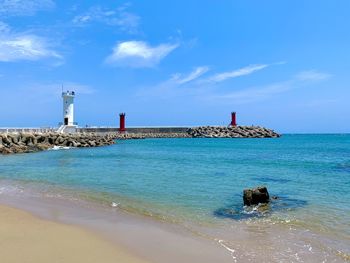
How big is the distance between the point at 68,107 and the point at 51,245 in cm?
5148

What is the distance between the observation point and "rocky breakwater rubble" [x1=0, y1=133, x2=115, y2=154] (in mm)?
31700

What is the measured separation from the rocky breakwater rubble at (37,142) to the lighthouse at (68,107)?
1138cm

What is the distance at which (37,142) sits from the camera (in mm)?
37000

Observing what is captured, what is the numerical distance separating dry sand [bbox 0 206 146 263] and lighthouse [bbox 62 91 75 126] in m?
49.1

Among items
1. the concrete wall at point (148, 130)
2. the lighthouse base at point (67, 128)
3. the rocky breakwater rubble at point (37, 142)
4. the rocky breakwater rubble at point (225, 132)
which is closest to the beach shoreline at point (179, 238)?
the rocky breakwater rubble at point (37, 142)

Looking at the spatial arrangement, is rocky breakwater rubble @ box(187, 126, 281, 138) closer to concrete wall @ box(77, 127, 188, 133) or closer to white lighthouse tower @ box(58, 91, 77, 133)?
concrete wall @ box(77, 127, 188, 133)

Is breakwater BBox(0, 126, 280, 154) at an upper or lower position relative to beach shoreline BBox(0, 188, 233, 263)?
upper

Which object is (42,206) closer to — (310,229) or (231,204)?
(231,204)

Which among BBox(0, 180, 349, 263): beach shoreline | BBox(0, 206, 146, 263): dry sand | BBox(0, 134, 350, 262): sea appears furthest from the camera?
BBox(0, 134, 350, 262): sea

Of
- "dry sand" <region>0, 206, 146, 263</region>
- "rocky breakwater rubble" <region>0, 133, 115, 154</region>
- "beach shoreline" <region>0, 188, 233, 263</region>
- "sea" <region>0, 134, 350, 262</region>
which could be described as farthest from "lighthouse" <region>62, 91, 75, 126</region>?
"dry sand" <region>0, 206, 146, 263</region>

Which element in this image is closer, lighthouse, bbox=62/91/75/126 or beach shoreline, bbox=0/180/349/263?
beach shoreline, bbox=0/180/349/263

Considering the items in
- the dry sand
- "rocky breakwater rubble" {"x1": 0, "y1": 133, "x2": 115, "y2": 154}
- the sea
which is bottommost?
the sea

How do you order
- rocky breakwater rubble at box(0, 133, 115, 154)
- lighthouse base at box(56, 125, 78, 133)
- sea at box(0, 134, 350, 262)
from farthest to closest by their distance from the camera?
lighthouse base at box(56, 125, 78, 133)
rocky breakwater rubble at box(0, 133, 115, 154)
sea at box(0, 134, 350, 262)

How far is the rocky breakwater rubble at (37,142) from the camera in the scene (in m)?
31.7
